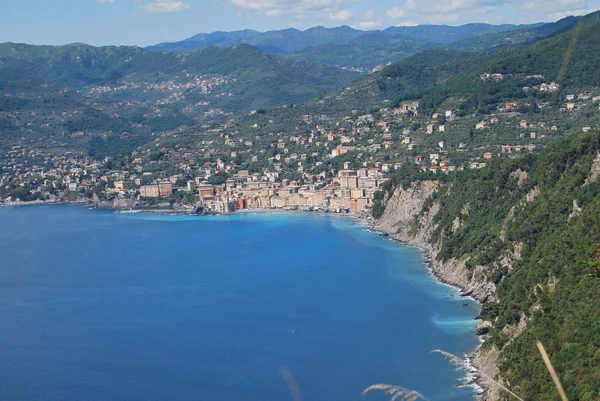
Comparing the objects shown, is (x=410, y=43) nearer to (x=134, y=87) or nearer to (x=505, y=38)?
(x=505, y=38)

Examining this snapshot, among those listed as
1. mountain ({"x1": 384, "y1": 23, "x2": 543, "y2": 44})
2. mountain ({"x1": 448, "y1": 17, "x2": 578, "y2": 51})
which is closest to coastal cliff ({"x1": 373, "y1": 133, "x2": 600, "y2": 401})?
mountain ({"x1": 448, "y1": 17, "x2": 578, "y2": 51})

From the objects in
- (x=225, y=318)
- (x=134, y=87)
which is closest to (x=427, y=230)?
(x=225, y=318)

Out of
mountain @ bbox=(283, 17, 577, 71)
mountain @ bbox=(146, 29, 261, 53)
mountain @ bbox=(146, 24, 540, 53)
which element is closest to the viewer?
mountain @ bbox=(283, 17, 577, 71)

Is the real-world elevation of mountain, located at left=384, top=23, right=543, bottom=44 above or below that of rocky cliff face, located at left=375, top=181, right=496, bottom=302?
above

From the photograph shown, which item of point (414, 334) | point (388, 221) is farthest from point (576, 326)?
point (388, 221)

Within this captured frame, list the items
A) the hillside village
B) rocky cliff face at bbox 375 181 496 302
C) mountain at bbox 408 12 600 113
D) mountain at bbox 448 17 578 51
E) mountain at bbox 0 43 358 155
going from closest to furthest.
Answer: rocky cliff face at bbox 375 181 496 302 → the hillside village → mountain at bbox 408 12 600 113 → mountain at bbox 0 43 358 155 → mountain at bbox 448 17 578 51

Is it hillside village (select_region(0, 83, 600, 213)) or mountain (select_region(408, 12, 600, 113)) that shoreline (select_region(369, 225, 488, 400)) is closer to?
hillside village (select_region(0, 83, 600, 213))

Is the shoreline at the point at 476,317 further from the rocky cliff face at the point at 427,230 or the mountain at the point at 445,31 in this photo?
the mountain at the point at 445,31
